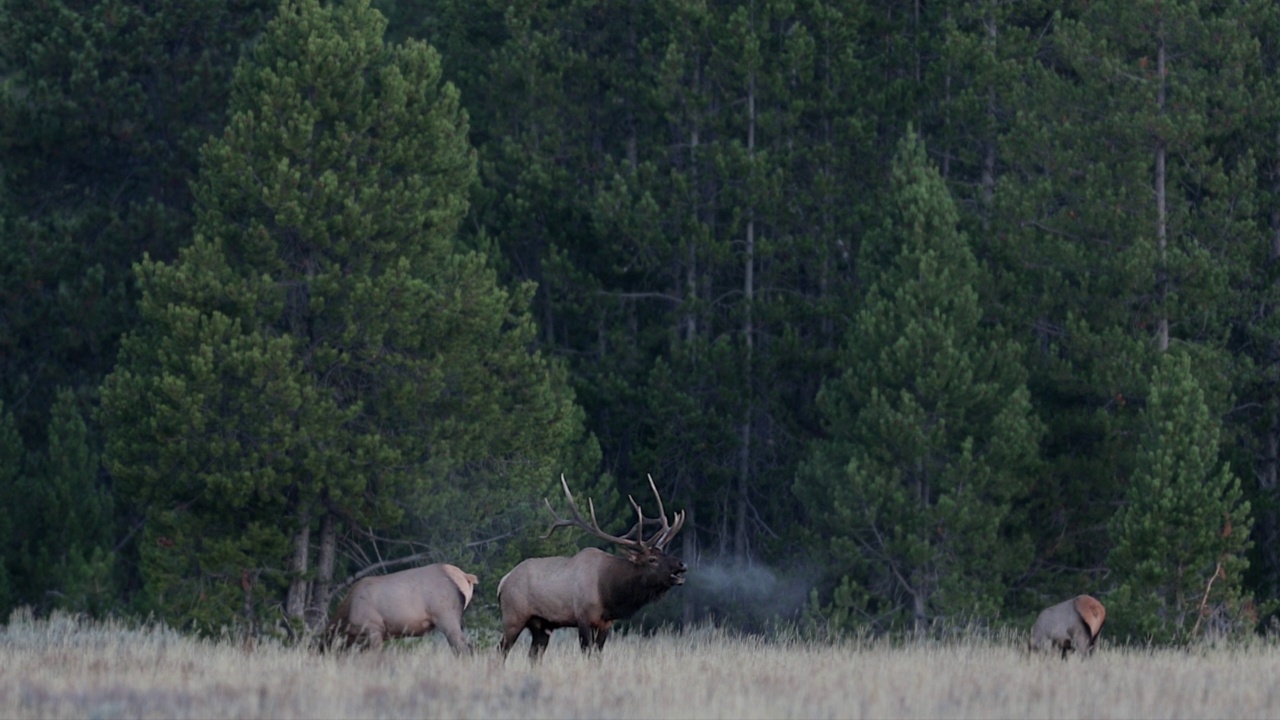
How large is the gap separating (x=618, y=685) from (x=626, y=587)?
3.30 meters

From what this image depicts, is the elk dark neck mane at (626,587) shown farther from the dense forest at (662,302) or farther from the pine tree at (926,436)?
the pine tree at (926,436)

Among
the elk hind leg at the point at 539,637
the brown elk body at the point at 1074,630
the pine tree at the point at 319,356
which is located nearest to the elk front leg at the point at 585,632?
the elk hind leg at the point at 539,637

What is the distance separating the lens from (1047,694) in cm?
1311

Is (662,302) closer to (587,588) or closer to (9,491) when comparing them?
(9,491)

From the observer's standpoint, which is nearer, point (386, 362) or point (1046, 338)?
point (386, 362)

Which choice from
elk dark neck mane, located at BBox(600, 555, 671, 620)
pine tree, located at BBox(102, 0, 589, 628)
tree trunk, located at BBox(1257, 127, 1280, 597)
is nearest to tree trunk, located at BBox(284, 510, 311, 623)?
pine tree, located at BBox(102, 0, 589, 628)

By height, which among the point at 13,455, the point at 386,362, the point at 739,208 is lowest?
the point at 13,455

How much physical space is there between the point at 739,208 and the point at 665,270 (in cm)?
179

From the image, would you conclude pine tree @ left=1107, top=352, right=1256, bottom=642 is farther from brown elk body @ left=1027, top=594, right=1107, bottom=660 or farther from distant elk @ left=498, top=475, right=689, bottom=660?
distant elk @ left=498, top=475, right=689, bottom=660

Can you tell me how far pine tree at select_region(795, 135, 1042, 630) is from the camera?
2725 cm

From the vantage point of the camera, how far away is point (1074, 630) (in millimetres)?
17969

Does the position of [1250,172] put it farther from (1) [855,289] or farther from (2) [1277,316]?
(1) [855,289]

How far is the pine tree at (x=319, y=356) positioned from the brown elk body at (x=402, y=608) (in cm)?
637

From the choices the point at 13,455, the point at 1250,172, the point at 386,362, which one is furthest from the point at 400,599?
the point at 1250,172
